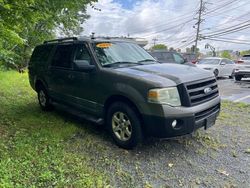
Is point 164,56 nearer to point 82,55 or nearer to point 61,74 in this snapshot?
point 61,74

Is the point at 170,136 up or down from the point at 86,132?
up

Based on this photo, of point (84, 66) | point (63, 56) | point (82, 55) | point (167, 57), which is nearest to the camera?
point (84, 66)

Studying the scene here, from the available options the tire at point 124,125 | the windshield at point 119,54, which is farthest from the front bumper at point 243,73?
the tire at point 124,125

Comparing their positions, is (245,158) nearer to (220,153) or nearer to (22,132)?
(220,153)

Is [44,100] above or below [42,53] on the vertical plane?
below

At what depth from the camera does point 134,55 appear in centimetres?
533

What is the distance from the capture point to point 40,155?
4.05 metres

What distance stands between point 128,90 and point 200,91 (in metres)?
1.12

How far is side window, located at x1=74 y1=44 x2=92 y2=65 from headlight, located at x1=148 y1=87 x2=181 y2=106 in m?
1.60

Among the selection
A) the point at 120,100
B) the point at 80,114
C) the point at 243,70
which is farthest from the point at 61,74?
the point at 243,70

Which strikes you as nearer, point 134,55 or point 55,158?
point 55,158

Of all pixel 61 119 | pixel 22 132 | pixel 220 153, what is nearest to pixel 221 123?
pixel 220 153

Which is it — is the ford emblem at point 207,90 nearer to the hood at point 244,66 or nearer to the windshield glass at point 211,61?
the hood at point 244,66

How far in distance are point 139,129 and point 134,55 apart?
175 centimetres
